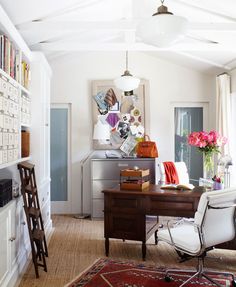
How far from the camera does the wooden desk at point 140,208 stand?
12.4 ft

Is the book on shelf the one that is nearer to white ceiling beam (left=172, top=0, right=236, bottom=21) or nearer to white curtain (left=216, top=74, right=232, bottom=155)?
white ceiling beam (left=172, top=0, right=236, bottom=21)

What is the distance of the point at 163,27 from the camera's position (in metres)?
2.33

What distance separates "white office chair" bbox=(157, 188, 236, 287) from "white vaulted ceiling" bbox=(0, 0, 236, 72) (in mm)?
1940

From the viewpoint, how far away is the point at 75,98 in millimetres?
6301

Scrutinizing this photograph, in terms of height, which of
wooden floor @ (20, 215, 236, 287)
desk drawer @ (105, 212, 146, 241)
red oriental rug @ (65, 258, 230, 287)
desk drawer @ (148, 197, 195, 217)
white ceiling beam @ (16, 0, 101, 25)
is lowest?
wooden floor @ (20, 215, 236, 287)

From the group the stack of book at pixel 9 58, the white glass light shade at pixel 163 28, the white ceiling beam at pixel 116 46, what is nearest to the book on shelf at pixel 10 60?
the stack of book at pixel 9 58

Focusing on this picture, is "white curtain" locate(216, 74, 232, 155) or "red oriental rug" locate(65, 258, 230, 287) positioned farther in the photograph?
"white curtain" locate(216, 74, 232, 155)

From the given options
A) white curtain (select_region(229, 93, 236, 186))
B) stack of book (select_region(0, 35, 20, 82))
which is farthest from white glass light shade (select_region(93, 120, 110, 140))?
stack of book (select_region(0, 35, 20, 82))

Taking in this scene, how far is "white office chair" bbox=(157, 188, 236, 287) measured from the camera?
2.91 metres

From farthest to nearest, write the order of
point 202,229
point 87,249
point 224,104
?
point 224,104 < point 87,249 < point 202,229

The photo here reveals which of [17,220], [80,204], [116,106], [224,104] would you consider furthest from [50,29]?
[80,204]

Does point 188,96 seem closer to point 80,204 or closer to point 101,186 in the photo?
point 101,186

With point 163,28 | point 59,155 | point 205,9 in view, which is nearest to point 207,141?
point 205,9

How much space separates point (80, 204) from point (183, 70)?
10.5 feet
